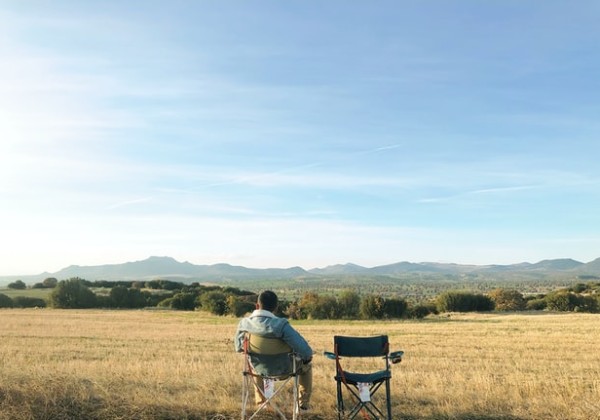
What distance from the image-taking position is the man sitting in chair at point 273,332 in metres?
6.57

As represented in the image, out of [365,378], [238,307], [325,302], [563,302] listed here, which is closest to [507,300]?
[563,302]

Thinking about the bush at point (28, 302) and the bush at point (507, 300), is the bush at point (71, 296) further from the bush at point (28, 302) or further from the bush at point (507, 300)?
the bush at point (507, 300)

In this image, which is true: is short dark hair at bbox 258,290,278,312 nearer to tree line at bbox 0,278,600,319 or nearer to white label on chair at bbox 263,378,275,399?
white label on chair at bbox 263,378,275,399

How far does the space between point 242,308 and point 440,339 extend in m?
29.4

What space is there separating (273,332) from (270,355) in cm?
38

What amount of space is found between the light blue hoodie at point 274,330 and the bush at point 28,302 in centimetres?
6542

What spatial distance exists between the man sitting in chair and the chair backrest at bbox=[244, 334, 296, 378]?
24 millimetres

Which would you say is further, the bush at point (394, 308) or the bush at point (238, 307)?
the bush at point (238, 307)

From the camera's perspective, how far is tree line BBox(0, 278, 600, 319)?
50.3 metres

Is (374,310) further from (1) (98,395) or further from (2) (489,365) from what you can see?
(1) (98,395)

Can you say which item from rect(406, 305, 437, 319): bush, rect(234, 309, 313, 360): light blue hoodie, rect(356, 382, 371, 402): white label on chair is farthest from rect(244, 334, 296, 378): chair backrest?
rect(406, 305, 437, 319): bush

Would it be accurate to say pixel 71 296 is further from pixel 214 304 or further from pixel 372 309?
pixel 372 309

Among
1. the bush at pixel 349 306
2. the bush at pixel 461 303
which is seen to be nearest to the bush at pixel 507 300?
the bush at pixel 461 303

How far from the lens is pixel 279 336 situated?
21.6ft
